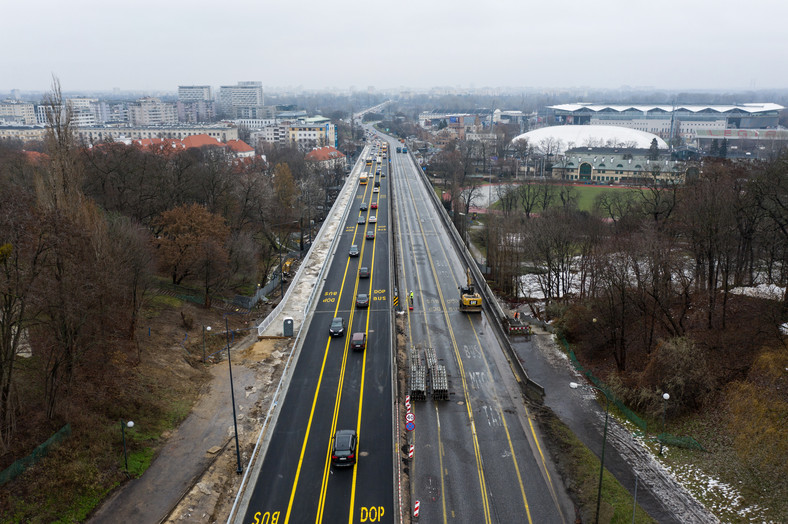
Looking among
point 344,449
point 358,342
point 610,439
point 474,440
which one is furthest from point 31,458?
point 610,439

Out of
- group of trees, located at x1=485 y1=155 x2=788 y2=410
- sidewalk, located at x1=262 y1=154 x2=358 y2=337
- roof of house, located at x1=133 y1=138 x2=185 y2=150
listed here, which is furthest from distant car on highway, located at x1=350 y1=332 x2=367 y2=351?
roof of house, located at x1=133 y1=138 x2=185 y2=150

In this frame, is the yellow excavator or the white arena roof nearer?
the yellow excavator

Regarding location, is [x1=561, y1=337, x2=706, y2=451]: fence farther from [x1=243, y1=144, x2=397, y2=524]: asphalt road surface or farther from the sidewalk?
the sidewalk

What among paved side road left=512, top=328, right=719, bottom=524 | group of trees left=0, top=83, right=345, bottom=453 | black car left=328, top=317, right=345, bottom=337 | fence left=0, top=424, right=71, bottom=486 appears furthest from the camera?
black car left=328, top=317, right=345, bottom=337

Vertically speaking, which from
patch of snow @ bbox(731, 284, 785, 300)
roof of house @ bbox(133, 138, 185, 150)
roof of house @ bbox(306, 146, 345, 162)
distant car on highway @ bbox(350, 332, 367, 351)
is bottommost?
distant car on highway @ bbox(350, 332, 367, 351)

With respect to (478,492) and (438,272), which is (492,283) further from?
(478,492)

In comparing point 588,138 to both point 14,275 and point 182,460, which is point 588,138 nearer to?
point 182,460

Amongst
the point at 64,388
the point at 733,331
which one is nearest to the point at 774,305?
the point at 733,331
